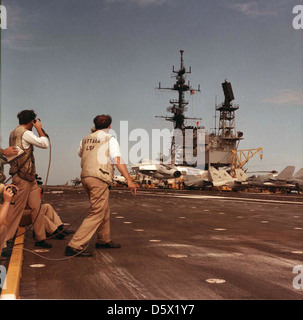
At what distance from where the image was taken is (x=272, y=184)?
142 ft

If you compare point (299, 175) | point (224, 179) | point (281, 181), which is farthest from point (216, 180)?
point (299, 175)

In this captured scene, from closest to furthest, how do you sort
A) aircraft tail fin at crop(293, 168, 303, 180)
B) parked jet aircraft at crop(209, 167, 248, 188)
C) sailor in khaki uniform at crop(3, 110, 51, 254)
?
sailor in khaki uniform at crop(3, 110, 51, 254)
parked jet aircraft at crop(209, 167, 248, 188)
aircraft tail fin at crop(293, 168, 303, 180)

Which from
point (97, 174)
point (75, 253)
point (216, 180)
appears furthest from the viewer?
point (216, 180)

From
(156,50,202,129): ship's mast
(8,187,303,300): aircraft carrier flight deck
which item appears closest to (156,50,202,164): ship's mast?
(156,50,202,129): ship's mast

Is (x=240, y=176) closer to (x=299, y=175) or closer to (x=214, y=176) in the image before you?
(x=214, y=176)

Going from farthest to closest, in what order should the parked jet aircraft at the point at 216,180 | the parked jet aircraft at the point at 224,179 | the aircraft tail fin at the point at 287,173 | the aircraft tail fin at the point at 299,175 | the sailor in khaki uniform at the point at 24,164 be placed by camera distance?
the aircraft tail fin at the point at 299,175 → the parked jet aircraft at the point at 216,180 → the parked jet aircraft at the point at 224,179 → the aircraft tail fin at the point at 287,173 → the sailor in khaki uniform at the point at 24,164

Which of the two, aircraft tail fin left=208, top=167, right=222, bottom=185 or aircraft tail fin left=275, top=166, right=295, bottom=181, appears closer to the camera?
aircraft tail fin left=275, top=166, right=295, bottom=181

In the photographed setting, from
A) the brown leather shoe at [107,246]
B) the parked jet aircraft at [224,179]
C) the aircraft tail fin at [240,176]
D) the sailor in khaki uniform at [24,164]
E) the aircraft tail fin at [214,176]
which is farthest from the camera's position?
the aircraft tail fin at [240,176]

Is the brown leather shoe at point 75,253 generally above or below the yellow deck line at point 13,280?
below

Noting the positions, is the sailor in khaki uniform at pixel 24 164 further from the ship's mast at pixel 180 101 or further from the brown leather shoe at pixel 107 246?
the ship's mast at pixel 180 101

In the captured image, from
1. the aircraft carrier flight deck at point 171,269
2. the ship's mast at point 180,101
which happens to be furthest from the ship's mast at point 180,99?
the aircraft carrier flight deck at point 171,269

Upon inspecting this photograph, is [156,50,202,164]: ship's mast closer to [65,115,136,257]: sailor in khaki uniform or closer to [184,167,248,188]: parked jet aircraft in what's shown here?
[184,167,248,188]: parked jet aircraft
